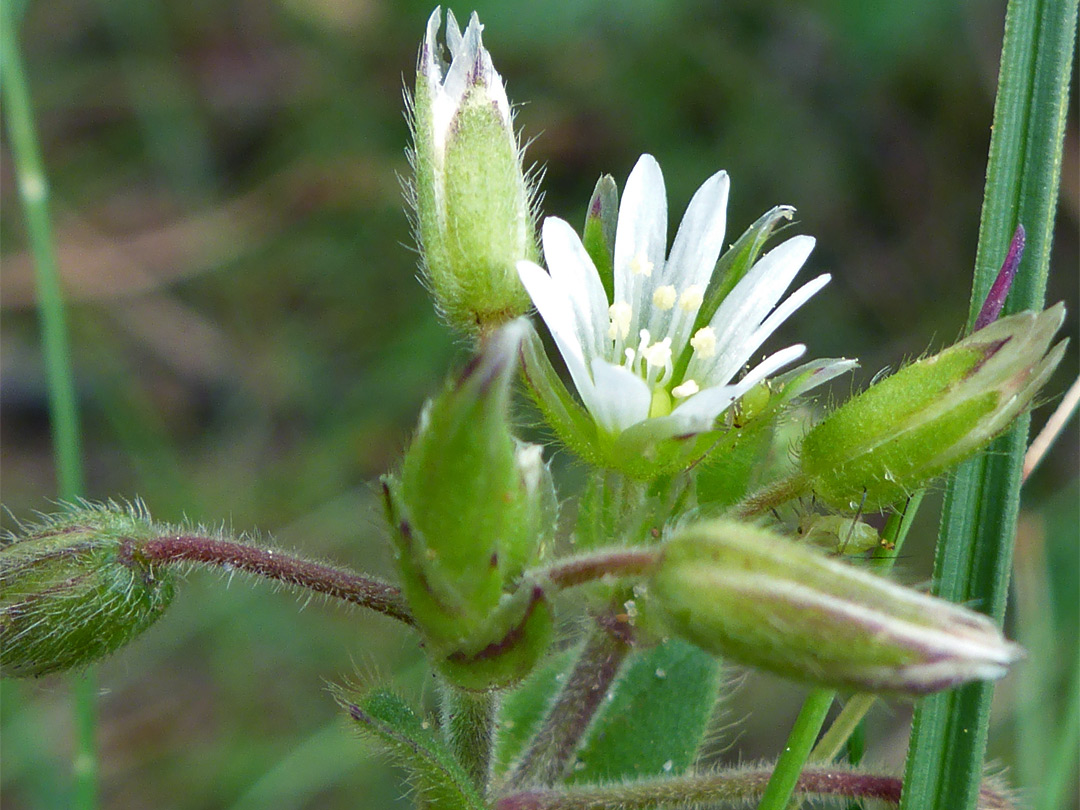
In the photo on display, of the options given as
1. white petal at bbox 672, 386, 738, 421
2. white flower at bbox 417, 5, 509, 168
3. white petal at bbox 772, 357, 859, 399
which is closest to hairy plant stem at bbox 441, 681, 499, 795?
white petal at bbox 672, 386, 738, 421

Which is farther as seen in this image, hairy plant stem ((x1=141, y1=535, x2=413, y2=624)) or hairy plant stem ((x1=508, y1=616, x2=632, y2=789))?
hairy plant stem ((x1=508, y1=616, x2=632, y2=789))

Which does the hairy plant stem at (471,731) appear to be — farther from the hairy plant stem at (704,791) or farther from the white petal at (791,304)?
the white petal at (791,304)

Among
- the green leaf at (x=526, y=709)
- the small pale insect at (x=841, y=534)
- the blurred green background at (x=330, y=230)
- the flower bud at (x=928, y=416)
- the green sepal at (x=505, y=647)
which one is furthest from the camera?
the blurred green background at (x=330, y=230)

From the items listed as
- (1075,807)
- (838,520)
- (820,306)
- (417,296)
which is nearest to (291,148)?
(417,296)

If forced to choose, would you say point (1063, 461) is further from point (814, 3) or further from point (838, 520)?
point (838, 520)

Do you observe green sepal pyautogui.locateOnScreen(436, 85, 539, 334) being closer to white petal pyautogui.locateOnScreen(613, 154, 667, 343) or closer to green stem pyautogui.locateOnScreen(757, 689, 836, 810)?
white petal pyautogui.locateOnScreen(613, 154, 667, 343)

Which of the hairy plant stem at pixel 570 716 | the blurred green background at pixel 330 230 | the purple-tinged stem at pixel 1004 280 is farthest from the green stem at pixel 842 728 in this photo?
the blurred green background at pixel 330 230
